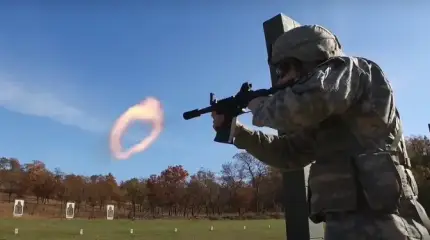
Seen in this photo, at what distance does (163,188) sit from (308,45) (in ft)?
302

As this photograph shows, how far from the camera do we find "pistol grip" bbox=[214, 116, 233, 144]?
100 inches

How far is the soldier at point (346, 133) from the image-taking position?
6.81 feet

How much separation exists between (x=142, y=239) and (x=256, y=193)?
6169 centimetres

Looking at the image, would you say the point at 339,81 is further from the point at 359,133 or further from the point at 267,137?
the point at 267,137

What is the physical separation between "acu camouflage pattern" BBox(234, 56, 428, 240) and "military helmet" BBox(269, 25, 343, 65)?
19 cm

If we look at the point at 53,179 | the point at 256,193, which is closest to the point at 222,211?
the point at 256,193

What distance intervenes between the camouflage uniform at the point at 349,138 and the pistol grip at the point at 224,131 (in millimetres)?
346

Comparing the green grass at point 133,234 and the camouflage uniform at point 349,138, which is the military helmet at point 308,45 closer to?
the camouflage uniform at point 349,138

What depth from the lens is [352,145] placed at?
226 cm

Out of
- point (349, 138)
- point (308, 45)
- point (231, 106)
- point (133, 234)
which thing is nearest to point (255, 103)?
point (231, 106)

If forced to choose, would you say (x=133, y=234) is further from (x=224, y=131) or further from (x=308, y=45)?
(x=308, y=45)

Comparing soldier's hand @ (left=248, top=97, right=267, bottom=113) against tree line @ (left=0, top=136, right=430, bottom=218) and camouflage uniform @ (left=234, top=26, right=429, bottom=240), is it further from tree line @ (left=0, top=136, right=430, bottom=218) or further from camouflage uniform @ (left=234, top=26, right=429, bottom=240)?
tree line @ (left=0, top=136, right=430, bottom=218)

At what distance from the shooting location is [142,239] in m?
28.1

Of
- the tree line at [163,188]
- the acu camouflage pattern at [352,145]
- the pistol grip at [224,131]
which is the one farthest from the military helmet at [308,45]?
the tree line at [163,188]
